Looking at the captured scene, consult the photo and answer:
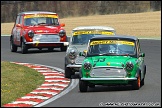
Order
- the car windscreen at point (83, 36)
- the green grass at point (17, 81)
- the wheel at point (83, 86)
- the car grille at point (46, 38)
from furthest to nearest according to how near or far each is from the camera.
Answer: the car grille at point (46, 38), the car windscreen at point (83, 36), the wheel at point (83, 86), the green grass at point (17, 81)

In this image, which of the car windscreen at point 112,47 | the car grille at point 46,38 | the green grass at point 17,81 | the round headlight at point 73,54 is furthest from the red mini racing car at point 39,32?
the car windscreen at point 112,47

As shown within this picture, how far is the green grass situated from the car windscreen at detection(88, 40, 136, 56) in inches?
63.4

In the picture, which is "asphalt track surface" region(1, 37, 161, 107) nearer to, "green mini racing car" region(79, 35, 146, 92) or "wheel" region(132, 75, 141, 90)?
"wheel" region(132, 75, 141, 90)

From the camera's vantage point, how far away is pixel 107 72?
1580 centimetres

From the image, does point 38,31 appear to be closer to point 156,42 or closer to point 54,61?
point 54,61

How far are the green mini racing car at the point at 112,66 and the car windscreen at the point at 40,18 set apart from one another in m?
13.2

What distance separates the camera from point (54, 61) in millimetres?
25234

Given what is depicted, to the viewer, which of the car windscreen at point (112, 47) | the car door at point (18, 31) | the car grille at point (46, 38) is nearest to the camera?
the car windscreen at point (112, 47)

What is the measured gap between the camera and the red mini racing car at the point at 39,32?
29.2 metres

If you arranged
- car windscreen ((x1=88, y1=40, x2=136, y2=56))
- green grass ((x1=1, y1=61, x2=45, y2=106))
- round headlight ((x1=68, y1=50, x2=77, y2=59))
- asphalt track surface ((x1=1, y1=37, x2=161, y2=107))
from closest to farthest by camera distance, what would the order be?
asphalt track surface ((x1=1, y1=37, x2=161, y2=107))
green grass ((x1=1, y1=61, x2=45, y2=106))
car windscreen ((x1=88, y1=40, x2=136, y2=56))
round headlight ((x1=68, y1=50, x2=77, y2=59))

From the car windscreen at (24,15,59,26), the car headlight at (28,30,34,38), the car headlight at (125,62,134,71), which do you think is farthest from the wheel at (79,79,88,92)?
the car windscreen at (24,15,59,26)

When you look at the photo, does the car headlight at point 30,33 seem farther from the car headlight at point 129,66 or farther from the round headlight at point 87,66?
the car headlight at point 129,66

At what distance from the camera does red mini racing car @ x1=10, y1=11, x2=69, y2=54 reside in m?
29.2

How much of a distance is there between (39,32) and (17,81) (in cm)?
1129
